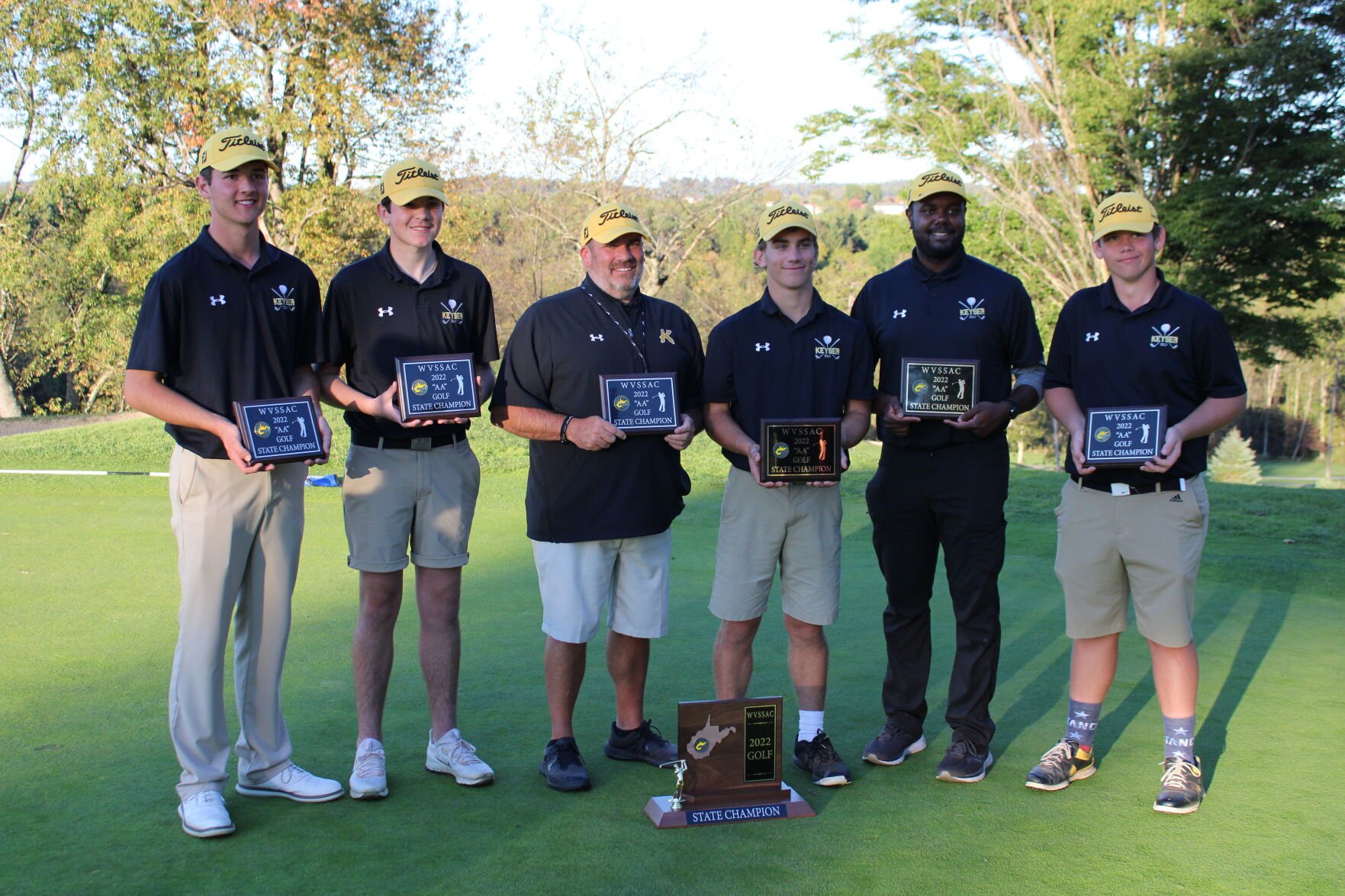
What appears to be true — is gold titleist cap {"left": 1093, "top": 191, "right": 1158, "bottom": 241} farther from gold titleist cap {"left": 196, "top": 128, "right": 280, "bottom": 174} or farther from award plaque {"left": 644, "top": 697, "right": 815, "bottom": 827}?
gold titleist cap {"left": 196, "top": 128, "right": 280, "bottom": 174}

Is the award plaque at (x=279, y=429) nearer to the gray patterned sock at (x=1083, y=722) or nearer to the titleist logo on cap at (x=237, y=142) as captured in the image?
the titleist logo on cap at (x=237, y=142)

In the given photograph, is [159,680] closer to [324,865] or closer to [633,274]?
[324,865]

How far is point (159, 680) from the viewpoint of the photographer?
17.0 ft

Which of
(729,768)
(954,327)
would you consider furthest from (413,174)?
(729,768)

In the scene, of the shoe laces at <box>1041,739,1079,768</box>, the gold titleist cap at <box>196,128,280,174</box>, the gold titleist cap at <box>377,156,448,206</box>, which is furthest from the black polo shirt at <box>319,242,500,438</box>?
the shoe laces at <box>1041,739,1079,768</box>

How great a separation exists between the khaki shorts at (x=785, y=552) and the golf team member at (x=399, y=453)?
1.04m

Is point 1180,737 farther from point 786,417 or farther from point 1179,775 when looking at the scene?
point 786,417

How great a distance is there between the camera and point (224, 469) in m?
3.86

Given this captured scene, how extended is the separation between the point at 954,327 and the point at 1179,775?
180cm

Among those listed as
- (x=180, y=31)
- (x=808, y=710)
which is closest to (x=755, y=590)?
(x=808, y=710)

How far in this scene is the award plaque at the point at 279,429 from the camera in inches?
146

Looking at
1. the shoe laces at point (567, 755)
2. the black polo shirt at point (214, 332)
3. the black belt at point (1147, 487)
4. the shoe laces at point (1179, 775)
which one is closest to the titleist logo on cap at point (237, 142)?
the black polo shirt at point (214, 332)

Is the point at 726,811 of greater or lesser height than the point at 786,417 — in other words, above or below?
below

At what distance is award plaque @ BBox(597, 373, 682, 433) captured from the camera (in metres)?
4.11
